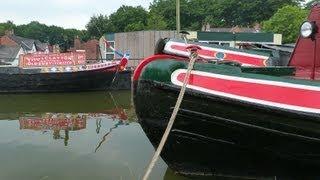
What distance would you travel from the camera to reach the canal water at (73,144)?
6910mm

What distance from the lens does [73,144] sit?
8.83 metres

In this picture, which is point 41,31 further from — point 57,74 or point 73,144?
point 73,144

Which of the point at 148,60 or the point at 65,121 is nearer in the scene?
the point at 148,60

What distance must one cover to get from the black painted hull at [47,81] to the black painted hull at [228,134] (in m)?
14.7

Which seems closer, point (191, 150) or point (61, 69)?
point (191, 150)

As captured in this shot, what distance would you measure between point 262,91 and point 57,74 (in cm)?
1611

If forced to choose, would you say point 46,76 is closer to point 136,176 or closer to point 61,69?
point 61,69

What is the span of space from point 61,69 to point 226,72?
16018mm

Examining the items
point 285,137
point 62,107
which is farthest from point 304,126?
point 62,107

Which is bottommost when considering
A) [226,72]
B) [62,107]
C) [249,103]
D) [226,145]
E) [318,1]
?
[62,107]

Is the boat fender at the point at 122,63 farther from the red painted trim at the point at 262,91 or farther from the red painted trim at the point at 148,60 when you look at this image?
the red painted trim at the point at 262,91

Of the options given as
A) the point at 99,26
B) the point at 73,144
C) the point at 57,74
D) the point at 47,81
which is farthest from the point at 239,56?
the point at 99,26

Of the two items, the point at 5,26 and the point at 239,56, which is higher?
the point at 5,26

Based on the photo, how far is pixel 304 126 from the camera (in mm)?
5254
